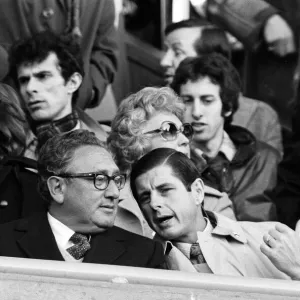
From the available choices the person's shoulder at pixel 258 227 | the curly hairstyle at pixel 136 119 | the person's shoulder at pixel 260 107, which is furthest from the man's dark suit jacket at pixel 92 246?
the person's shoulder at pixel 260 107

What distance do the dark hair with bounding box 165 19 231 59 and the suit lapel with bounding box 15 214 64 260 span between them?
222 centimetres

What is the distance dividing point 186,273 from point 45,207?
113 centimetres

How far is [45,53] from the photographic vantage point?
6996 millimetres

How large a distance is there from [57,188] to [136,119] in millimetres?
799

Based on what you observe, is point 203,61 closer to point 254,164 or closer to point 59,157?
point 254,164

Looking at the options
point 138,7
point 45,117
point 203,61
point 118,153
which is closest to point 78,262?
point 118,153

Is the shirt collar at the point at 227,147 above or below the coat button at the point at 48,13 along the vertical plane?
below

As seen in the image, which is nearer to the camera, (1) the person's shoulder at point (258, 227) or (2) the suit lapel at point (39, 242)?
(2) the suit lapel at point (39, 242)

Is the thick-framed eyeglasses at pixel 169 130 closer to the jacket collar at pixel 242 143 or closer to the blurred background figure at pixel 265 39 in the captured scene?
the jacket collar at pixel 242 143

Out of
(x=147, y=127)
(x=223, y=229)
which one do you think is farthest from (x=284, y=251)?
(x=147, y=127)

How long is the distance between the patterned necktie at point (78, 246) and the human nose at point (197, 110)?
4.95 feet

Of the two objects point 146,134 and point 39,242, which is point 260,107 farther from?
point 39,242

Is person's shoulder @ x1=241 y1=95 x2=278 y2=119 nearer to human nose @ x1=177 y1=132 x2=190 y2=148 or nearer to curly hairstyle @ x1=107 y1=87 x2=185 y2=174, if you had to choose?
curly hairstyle @ x1=107 y1=87 x2=185 y2=174

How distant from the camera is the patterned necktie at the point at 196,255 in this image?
19.2 feet
